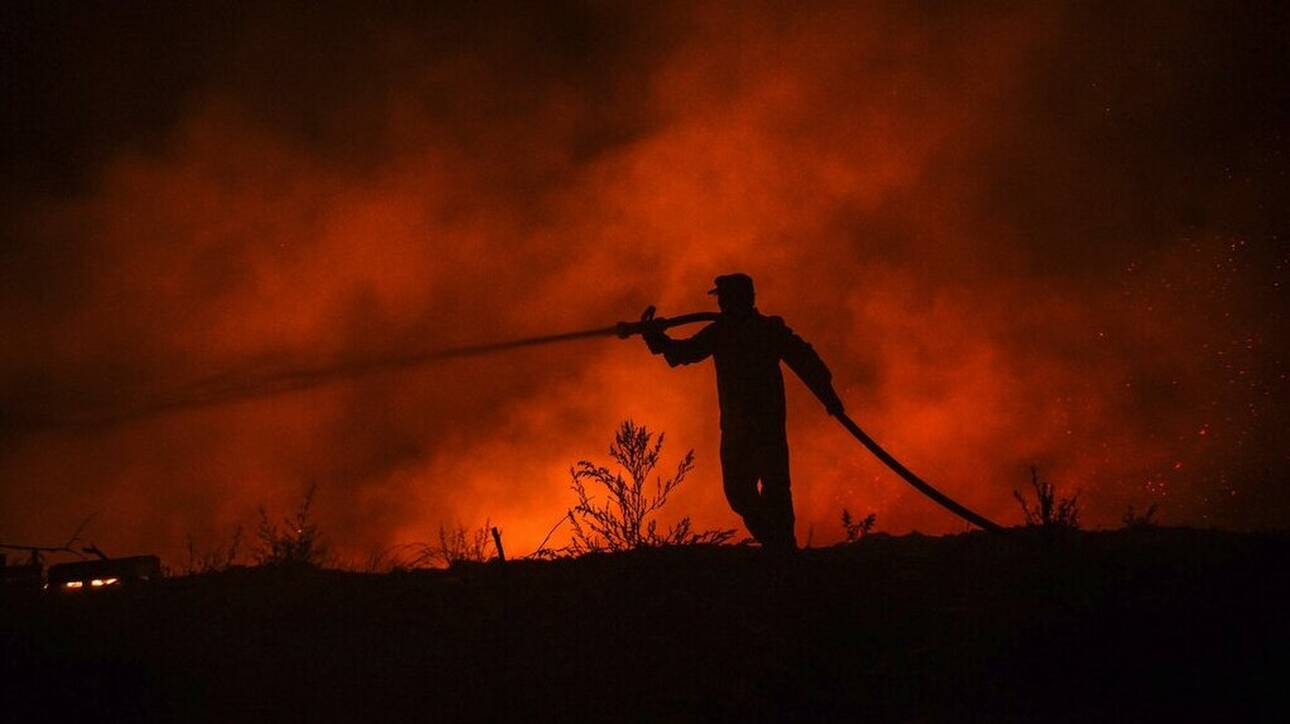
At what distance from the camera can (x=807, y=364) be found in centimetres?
897

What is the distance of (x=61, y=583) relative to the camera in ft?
29.4

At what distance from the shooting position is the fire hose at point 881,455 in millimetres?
8180

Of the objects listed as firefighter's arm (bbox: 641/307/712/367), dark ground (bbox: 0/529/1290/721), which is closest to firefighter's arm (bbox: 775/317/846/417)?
firefighter's arm (bbox: 641/307/712/367)

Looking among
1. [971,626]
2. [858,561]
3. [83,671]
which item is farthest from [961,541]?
[83,671]

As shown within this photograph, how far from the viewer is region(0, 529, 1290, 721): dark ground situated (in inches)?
207

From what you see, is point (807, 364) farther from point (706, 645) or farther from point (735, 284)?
point (706, 645)

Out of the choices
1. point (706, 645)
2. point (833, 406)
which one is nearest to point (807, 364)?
point (833, 406)

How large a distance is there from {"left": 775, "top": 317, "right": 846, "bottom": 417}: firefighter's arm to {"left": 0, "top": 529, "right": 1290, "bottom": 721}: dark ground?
211 cm

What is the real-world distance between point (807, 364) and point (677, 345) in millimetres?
1118

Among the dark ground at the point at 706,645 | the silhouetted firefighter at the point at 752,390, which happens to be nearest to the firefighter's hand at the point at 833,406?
the silhouetted firefighter at the point at 752,390

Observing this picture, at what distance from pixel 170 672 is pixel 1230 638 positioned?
5.63 meters

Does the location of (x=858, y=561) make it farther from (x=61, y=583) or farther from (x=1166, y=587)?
(x=61, y=583)

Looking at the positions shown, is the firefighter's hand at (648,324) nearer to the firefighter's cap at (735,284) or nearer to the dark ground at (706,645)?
the firefighter's cap at (735,284)

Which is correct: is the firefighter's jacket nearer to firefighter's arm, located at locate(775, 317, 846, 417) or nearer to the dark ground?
firefighter's arm, located at locate(775, 317, 846, 417)
